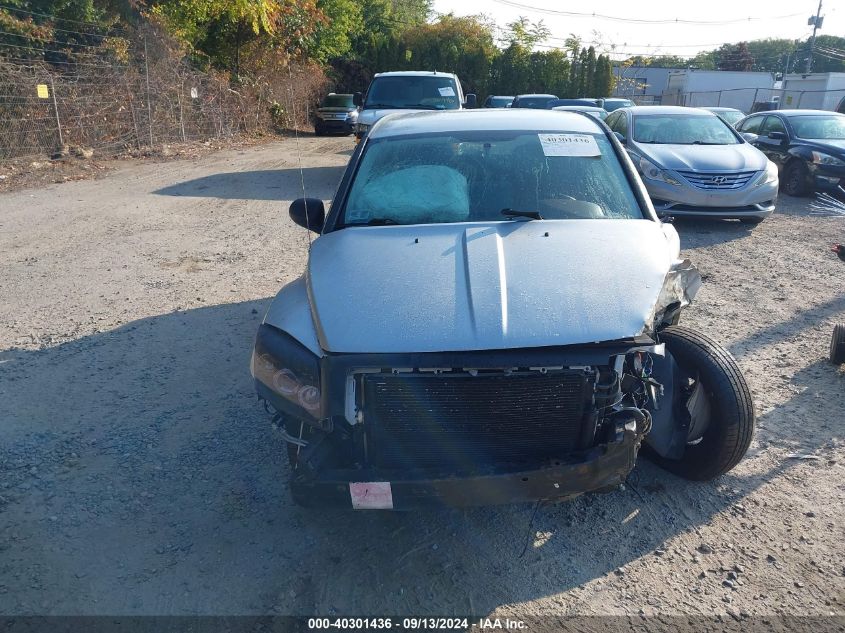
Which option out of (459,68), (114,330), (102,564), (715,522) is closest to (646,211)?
(715,522)

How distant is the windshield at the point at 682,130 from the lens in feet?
34.8

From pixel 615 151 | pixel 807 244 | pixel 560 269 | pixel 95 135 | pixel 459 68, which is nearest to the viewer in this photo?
pixel 560 269

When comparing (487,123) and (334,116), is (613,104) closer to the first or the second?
(334,116)

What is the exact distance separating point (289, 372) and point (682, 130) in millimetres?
9580

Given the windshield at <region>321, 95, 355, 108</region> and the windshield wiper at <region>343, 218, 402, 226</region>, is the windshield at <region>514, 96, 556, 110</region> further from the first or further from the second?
the windshield wiper at <region>343, 218, 402, 226</region>

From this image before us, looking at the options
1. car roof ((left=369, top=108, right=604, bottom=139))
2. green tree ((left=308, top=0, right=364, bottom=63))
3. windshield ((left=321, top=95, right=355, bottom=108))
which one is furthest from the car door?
green tree ((left=308, top=0, right=364, bottom=63))

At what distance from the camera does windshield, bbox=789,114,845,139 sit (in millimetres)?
12703

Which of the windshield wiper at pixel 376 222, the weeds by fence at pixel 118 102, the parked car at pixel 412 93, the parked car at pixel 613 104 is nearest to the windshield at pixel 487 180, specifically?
the windshield wiper at pixel 376 222

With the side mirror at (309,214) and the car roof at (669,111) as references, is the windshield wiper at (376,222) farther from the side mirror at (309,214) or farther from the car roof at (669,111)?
the car roof at (669,111)

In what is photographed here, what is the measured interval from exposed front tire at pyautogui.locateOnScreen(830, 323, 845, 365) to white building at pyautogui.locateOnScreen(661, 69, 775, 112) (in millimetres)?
37897

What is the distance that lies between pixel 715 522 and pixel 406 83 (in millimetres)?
11772

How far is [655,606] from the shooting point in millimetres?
2814

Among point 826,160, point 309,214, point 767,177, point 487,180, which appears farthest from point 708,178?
point 309,214

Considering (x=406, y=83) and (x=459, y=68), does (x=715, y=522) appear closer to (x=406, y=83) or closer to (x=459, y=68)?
(x=406, y=83)
